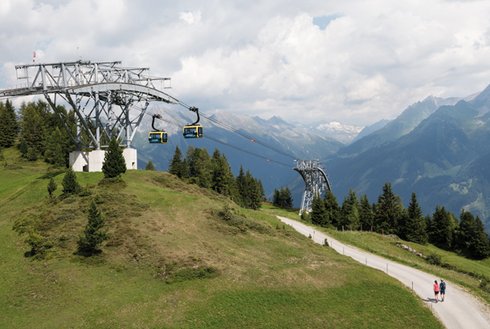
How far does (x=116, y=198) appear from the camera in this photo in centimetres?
5734

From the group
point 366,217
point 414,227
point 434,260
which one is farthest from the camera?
point 366,217

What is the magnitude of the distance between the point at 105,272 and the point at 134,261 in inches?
117

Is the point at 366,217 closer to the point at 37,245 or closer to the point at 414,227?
the point at 414,227

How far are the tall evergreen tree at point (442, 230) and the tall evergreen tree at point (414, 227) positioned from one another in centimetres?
314

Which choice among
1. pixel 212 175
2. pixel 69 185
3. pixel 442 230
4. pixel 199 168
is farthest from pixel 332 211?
pixel 69 185

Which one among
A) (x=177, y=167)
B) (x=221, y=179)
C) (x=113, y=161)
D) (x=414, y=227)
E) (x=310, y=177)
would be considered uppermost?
(x=177, y=167)

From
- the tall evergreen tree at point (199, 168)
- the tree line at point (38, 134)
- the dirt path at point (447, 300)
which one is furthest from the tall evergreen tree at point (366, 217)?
the tree line at point (38, 134)

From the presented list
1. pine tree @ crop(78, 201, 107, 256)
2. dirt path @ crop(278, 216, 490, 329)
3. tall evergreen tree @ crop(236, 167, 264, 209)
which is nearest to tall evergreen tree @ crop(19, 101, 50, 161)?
tall evergreen tree @ crop(236, 167, 264, 209)

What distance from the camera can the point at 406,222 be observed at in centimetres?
11656

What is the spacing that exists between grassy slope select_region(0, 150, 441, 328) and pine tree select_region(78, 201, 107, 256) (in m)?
1.24

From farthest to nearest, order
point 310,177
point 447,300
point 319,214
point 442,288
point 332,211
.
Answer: point 310,177 → point 332,211 → point 319,214 → point 447,300 → point 442,288

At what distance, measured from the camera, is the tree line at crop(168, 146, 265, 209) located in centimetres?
10301

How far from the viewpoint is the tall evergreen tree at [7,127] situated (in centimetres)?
12303

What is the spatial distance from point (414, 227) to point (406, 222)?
2.47 m
